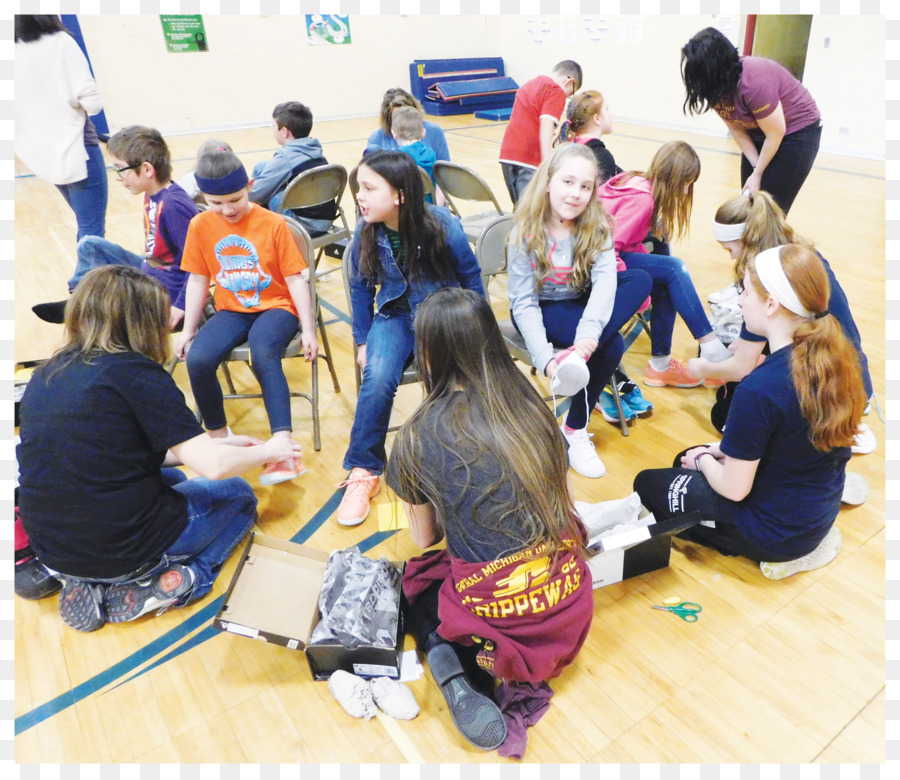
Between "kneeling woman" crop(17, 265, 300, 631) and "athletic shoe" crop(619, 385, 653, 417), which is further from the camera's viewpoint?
"athletic shoe" crop(619, 385, 653, 417)

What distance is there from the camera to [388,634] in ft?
5.36

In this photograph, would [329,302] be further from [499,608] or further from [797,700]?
[797,700]

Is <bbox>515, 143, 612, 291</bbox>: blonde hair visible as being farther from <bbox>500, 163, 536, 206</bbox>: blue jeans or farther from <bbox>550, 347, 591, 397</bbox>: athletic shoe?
<bbox>500, 163, 536, 206</bbox>: blue jeans

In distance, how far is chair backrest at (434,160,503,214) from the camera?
3.40 meters

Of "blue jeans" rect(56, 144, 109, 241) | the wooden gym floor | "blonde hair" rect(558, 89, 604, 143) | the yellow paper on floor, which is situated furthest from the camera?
"blue jeans" rect(56, 144, 109, 241)

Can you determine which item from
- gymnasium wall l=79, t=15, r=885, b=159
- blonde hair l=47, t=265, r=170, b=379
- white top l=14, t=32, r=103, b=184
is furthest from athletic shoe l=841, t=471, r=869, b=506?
gymnasium wall l=79, t=15, r=885, b=159

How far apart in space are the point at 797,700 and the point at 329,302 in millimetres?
3192

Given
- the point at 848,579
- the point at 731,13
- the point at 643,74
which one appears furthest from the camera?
the point at 643,74

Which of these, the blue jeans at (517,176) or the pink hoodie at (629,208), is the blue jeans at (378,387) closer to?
the pink hoodie at (629,208)

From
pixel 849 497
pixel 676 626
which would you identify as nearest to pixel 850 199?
pixel 849 497

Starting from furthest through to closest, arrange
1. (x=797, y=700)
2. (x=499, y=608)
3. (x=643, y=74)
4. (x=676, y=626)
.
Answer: (x=643, y=74), (x=676, y=626), (x=797, y=700), (x=499, y=608)

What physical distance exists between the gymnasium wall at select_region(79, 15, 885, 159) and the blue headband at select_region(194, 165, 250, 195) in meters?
6.93

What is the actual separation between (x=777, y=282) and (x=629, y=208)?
1209 millimetres

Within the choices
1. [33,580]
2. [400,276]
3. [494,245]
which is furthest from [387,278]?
[33,580]
